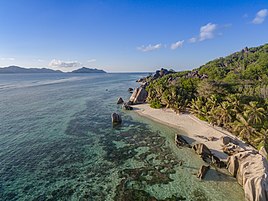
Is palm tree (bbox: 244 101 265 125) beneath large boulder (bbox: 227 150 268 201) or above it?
above

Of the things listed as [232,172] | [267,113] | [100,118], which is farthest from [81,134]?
[267,113]

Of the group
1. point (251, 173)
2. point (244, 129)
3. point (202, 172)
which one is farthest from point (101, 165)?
point (244, 129)

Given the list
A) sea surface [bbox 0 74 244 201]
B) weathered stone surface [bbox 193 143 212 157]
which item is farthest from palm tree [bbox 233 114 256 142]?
sea surface [bbox 0 74 244 201]

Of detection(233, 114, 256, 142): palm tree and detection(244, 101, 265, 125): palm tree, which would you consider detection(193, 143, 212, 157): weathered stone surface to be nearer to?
detection(233, 114, 256, 142): palm tree

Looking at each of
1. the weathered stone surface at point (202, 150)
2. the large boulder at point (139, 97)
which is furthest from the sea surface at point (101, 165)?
the large boulder at point (139, 97)

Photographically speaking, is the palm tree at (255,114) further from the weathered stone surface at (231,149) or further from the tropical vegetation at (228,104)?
the weathered stone surface at (231,149)

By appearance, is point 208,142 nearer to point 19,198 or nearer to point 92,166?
point 92,166
